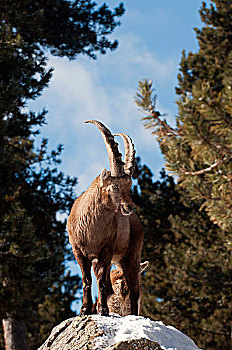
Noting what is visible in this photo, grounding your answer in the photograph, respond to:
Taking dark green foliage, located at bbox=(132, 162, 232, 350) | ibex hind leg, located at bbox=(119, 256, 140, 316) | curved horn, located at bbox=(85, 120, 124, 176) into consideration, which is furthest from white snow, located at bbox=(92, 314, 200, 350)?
dark green foliage, located at bbox=(132, 162, 232, 350)

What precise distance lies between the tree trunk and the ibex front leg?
777 cm

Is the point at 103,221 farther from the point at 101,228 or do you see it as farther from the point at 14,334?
the point at 14,334

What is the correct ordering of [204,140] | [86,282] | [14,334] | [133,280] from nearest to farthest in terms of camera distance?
[86,282] → [133,280] → [204,140] → [14,334]

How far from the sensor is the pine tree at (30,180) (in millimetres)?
9688

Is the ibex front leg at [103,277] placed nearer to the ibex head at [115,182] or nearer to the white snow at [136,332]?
the white snow at [136,332]

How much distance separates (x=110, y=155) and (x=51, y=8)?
11209 millimetres

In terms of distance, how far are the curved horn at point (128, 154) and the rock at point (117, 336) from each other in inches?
44.4

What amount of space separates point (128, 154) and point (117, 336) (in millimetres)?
1414

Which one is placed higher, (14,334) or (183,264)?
(183,264)

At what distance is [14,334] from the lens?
11.0 meters

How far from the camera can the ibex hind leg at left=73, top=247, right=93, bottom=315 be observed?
3758mm

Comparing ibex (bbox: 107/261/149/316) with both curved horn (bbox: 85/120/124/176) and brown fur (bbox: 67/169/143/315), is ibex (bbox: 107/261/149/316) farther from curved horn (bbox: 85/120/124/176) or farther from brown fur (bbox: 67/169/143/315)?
curved horn (bbox: 85/120/124/176)

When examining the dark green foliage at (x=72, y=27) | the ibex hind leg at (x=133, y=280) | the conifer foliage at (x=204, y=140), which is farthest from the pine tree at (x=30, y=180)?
the ibex hind leg at (x=133, y=280)

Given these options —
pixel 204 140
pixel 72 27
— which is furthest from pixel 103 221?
pixel 72 27
